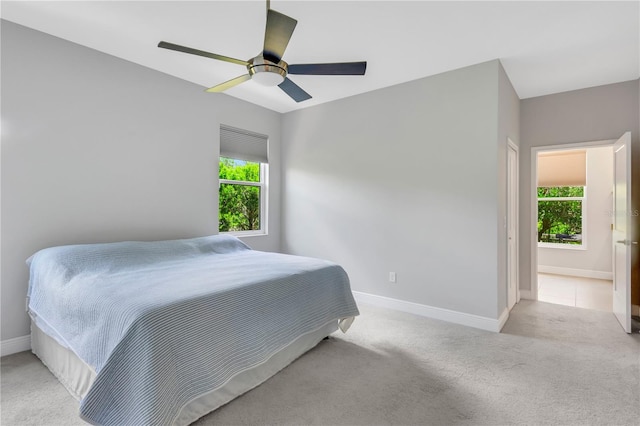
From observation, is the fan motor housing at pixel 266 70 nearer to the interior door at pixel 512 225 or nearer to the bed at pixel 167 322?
the bed at pixel 167 322

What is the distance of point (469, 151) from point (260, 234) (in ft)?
9.61

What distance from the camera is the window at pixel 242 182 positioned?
416 cm

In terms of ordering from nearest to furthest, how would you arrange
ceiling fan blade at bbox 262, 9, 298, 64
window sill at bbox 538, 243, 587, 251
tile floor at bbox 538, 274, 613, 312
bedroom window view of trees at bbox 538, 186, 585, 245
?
1. ceiling fan blade at bbox 262, 9, 298, 64
2. tile floor at bbox 538, 274, 613, 312
3. window sill at bbox 538, 243, 587, 251
4. bedroom window view of trees at bbox 538, 186, 585, 245

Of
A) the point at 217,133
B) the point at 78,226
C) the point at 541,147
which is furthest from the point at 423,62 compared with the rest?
the point at 78,226

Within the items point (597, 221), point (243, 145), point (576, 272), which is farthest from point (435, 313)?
point (597, 221)

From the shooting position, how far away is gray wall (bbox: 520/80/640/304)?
3.53 m

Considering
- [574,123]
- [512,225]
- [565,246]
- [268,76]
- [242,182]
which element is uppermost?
[574,123]

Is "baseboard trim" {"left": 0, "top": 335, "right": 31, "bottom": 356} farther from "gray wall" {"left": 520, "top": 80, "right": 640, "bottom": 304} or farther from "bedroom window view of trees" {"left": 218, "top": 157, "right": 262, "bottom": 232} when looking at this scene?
"gray wall" {"left": 520, "top": 80, "right": 640, "bottom": 304}

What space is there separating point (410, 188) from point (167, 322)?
9.36ft

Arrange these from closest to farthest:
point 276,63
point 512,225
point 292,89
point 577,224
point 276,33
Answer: point 276,33, point 276,63, point 292,89, point 512,225, point 577,224

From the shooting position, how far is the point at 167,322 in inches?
62.2

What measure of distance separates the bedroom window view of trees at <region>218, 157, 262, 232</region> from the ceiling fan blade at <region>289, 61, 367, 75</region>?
7.50 feet

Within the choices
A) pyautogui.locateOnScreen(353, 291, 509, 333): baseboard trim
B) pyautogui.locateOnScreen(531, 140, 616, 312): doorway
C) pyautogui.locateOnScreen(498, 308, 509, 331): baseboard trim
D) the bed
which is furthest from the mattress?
pyautogui.locateOnScreen(531, 140, 616, 312): doorway

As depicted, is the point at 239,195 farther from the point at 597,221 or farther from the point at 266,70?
the point at 597,221
